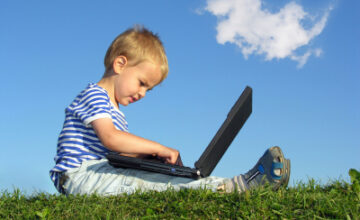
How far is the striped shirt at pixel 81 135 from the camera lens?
509 centimetres

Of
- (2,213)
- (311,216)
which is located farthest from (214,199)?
(2,213)

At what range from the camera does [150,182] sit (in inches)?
187

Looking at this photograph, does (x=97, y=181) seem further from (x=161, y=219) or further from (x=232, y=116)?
(x=232, y=116)

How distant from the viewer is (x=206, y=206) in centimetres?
384

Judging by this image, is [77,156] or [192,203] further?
[77,156]

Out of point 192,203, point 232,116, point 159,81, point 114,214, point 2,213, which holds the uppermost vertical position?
point 159,81

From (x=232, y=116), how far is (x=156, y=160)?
1138mm

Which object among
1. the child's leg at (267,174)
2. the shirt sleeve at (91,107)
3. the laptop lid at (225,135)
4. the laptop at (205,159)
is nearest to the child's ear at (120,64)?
the shirt sleeve at (91,107)

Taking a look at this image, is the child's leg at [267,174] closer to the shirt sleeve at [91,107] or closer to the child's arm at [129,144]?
the child's arm at [129,144]

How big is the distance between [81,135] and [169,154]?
53.8 inches

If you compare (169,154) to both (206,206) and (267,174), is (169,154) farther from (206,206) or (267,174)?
(267,174)

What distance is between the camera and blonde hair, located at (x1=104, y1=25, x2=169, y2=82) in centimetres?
566

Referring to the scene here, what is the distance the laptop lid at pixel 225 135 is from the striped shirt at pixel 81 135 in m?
1.48

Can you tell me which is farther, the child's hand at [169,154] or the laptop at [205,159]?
the child's hand at [169,154]
